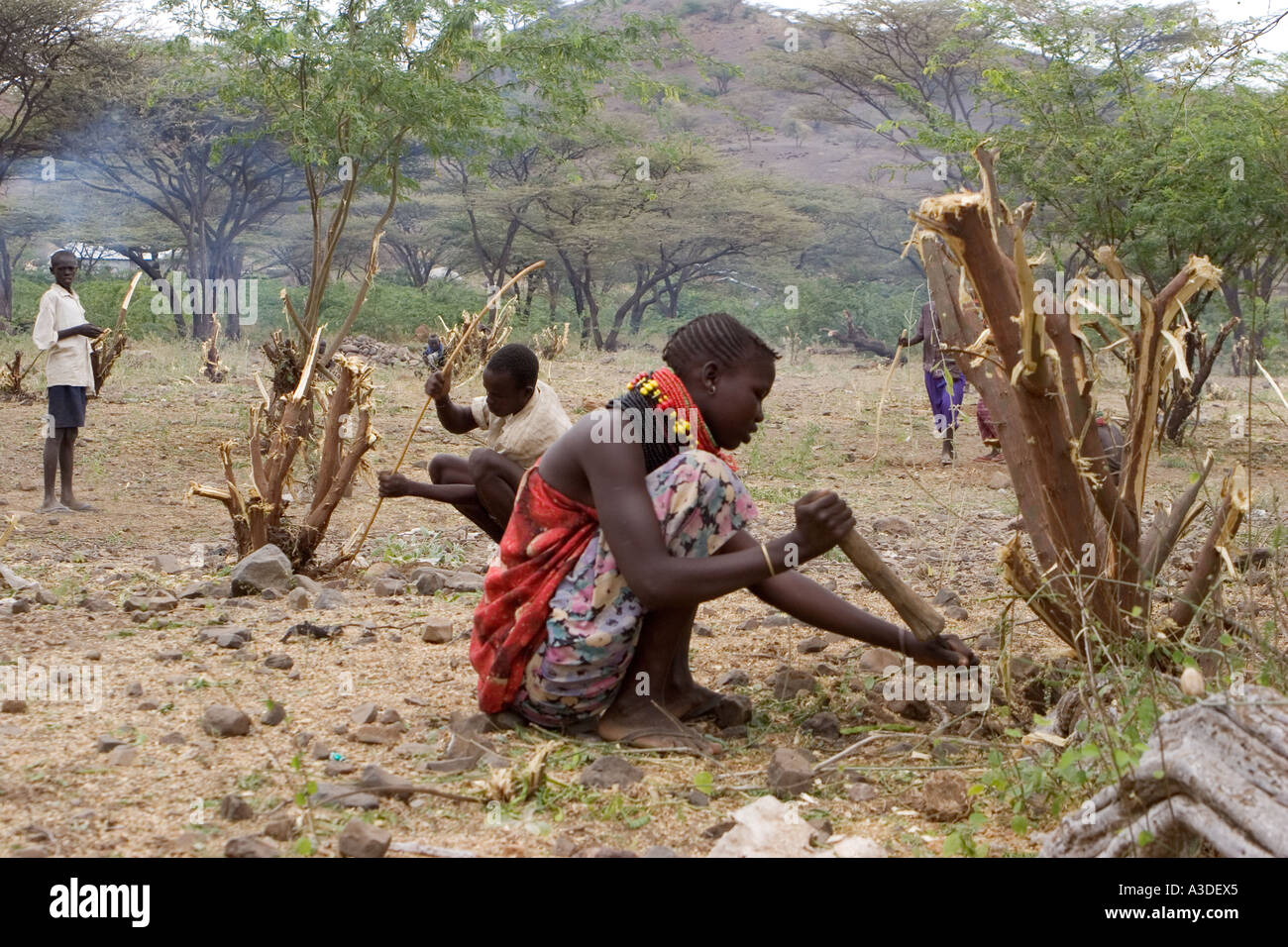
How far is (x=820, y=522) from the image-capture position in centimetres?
246

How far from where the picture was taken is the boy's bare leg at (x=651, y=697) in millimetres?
2820

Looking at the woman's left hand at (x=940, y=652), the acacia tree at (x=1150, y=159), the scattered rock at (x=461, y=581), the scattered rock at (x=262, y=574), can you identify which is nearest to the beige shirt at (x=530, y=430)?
the scattered rock at (x=461, y=581)

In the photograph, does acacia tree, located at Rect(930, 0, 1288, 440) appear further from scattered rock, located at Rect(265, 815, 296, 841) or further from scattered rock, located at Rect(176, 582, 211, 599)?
scattered rock, located at Rect(265, 815, 296, 841)

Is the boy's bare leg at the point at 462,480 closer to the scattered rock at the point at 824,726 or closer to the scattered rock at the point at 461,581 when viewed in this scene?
the scattered rock at the point at 461,581

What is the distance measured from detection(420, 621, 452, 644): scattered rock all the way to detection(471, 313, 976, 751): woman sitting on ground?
93 centimetres

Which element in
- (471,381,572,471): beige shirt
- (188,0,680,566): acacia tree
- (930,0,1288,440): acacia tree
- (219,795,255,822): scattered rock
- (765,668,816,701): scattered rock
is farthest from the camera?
(930,0,1288,440): acacia tree

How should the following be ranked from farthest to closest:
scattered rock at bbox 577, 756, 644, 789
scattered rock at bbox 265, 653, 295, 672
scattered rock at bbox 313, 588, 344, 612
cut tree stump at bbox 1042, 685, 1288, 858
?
scattered rock at bbox 313, 588, 344, 612, scattered rock at bbox 265, 653, 295, 672, scattered rock at bbox 577, 756, 644, 789, cut tree stump at bbox 1042, 685, 1288, 858

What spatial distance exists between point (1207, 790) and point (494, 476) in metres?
2.86

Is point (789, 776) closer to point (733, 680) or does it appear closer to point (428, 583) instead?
point (733, 680)

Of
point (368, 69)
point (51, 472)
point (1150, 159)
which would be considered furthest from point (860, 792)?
point (1150, 159)

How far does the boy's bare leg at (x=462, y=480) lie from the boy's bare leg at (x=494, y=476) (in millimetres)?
176

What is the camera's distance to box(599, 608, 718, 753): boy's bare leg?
282 centimetres

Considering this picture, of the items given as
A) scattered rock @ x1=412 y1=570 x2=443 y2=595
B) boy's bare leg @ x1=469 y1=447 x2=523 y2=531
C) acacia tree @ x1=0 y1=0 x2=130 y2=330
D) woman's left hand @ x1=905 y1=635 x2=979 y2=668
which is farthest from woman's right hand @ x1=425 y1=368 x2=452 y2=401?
acacia tree @ x1=0 y1=0 x2=130 y2=330
